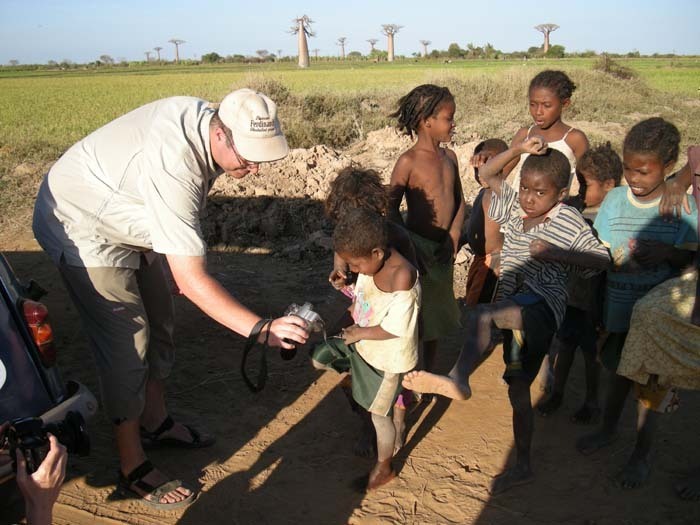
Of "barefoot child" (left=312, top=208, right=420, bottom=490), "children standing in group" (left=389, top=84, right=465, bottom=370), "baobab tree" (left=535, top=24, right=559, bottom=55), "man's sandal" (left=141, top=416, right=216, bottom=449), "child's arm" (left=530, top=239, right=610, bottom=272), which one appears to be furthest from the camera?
"baobab tree" (left=535, top=24, right=559, bottom=55)

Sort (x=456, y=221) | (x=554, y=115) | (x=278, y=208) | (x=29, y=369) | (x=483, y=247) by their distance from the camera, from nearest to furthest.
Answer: (x=29, y=369) < (x=456, y=221) < (x=483, y=247) < (x=554, y=115) < (x=278, y=208)

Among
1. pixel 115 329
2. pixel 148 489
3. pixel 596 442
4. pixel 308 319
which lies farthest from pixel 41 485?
pixel 596 442

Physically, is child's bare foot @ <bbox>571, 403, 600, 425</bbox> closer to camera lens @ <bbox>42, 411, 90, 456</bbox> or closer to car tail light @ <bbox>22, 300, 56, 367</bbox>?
camera lens @ <bbox>42, 411, 90, 456</bbox>

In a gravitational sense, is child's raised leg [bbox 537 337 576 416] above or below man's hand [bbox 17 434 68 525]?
below

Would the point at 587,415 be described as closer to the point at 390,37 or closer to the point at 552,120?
the point at 552,120

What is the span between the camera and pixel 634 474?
10.4 feet

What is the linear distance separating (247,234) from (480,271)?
3825 mm

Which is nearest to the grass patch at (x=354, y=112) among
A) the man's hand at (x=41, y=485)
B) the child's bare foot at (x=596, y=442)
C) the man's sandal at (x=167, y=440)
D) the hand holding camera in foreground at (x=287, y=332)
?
the man's sandal at (x=167, y=440)

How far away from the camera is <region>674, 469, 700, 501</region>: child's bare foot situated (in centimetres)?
304

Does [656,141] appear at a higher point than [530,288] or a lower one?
higher

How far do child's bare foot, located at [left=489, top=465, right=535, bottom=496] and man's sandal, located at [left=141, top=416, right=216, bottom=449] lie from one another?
65.6 inches

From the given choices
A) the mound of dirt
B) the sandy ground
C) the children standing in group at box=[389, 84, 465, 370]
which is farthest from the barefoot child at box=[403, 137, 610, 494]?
the mound of dirt

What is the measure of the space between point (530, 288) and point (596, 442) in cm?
110

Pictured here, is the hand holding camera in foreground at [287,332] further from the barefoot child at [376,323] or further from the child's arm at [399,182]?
the child's arm at [399,182]
